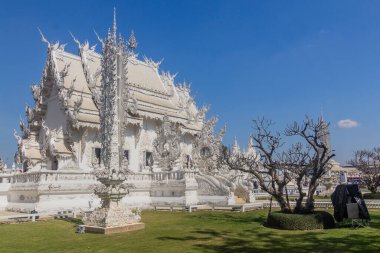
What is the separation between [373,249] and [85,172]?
1592 centimetres

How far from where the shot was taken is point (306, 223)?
1217 cm

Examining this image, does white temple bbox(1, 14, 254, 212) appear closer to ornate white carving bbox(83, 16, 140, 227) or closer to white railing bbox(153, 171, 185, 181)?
white railing bbox(153, 171, 185, 181)

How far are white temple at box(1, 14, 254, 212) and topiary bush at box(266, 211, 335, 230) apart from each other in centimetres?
900

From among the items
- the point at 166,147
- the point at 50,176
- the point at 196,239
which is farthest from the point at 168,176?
the point at 196,239

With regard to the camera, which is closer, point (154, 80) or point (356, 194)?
point (356, 194)

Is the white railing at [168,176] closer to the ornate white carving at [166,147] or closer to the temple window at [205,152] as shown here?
the ornate white carving at [166,147]

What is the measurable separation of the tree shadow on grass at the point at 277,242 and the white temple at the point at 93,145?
29.1 feet

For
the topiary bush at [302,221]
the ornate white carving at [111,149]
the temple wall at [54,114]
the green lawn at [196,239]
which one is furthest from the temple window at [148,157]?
the topiary bush at [302,221]

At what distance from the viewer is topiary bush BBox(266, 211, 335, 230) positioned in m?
12.2

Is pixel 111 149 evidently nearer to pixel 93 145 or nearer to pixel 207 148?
pixel 93 145

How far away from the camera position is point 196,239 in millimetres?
10734

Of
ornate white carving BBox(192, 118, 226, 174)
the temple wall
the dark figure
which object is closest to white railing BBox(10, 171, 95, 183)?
the temple wall

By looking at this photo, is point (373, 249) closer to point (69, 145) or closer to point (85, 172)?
point (85, 172)

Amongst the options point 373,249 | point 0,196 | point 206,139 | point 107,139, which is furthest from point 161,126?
point 373,249
